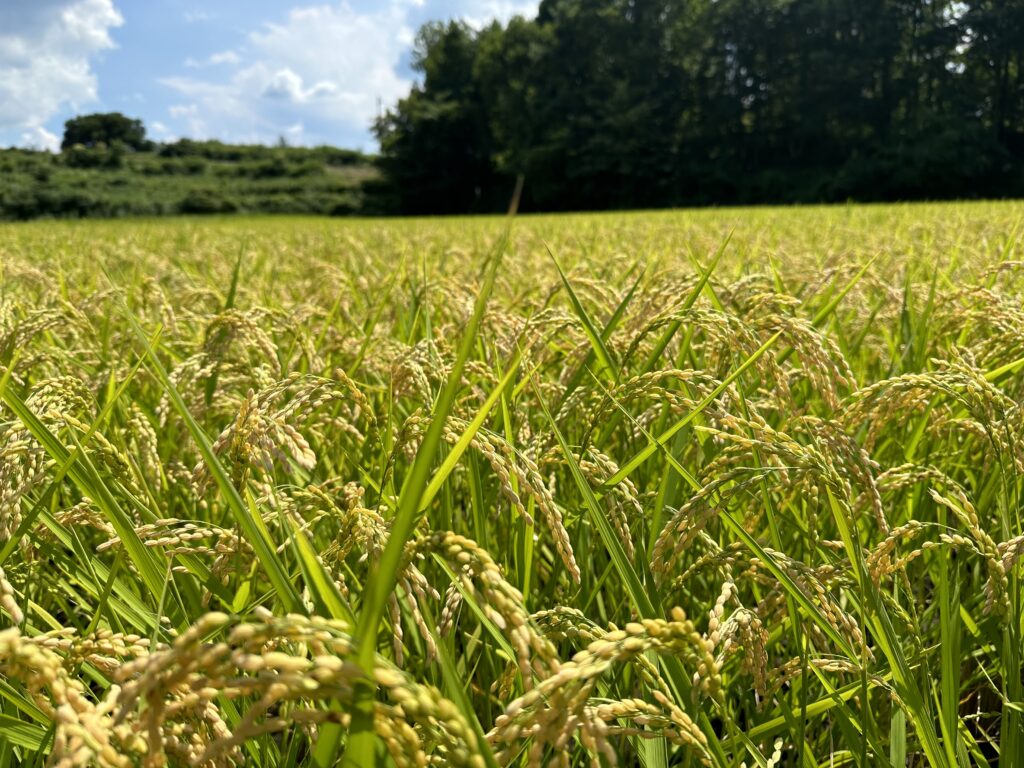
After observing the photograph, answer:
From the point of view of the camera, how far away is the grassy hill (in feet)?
123

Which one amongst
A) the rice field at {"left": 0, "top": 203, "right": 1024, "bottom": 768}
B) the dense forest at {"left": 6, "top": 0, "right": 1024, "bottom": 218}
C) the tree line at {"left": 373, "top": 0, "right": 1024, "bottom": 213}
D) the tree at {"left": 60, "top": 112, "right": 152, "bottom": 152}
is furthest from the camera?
the tree at {"left": 60, "top": 112, "right": 152, "bottom": 152}

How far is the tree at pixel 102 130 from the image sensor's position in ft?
184

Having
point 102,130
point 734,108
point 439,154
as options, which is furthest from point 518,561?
point 102,130

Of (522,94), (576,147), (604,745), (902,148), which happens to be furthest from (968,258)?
(522,94)

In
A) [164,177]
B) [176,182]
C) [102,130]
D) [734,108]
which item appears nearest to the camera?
[734,108]

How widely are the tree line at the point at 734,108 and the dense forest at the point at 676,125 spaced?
0.33 feet

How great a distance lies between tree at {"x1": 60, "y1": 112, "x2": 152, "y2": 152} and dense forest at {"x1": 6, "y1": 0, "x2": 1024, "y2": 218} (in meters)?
8.10

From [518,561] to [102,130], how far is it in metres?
66.0

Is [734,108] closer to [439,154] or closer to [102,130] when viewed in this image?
[439,154]

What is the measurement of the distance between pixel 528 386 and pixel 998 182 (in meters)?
37.7

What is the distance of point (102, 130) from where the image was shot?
5650cm

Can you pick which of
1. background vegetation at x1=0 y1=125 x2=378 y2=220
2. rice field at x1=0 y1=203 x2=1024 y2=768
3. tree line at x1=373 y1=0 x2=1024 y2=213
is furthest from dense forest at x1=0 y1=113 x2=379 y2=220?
rice field at x1=0 y1=203 x2=1024 y2=768

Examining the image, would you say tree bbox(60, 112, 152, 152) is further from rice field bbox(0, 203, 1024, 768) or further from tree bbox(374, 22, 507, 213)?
rice field bbox(0, 203, 1024, 768)

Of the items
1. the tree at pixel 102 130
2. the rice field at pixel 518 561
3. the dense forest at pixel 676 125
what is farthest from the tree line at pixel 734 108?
the rice field at pixel 518 561
